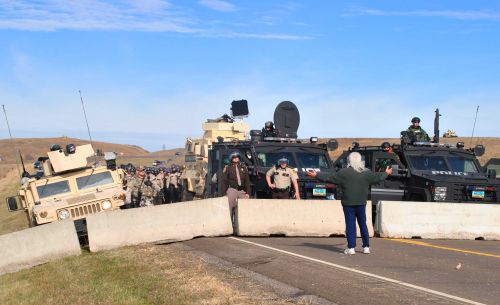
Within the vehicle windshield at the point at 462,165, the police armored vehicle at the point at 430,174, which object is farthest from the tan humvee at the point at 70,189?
the vehicle windshield at the point at 462,165

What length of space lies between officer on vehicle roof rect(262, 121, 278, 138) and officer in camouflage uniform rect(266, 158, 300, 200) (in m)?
3.97

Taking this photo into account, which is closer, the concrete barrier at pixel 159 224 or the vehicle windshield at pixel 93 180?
the concrete barrier at pixel 159 224

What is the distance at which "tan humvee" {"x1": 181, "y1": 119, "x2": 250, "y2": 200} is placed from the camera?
23.6 m

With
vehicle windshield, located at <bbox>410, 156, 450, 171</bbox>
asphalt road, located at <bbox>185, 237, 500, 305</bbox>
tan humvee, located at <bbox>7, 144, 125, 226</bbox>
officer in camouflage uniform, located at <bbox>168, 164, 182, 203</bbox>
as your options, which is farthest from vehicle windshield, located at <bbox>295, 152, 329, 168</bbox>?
officer in camouflage uniform, located at <bbox>168, 164, 182, 203</bbox>

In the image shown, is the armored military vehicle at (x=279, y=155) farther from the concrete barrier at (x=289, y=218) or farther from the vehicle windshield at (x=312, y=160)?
the concrete barrier at (x=289, y=218)

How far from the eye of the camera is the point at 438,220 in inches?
568

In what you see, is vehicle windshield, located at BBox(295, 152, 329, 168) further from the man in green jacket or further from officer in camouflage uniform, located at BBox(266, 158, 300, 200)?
the man in green jacket

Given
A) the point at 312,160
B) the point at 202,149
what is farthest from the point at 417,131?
the point at 202,149

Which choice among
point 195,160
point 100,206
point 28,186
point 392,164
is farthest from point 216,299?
point 195,160

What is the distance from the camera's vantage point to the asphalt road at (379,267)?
7852 millimetres

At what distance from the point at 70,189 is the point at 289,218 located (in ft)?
17.7

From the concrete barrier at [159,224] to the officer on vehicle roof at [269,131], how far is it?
533 centimetres

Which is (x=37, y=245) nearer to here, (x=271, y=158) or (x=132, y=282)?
(x=132, y=282)

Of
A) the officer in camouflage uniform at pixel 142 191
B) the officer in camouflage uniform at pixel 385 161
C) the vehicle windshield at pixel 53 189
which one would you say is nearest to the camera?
the vehicle windshield at pixel 53 189
